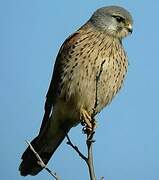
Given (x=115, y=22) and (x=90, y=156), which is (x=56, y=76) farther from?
(x=90, y=156)

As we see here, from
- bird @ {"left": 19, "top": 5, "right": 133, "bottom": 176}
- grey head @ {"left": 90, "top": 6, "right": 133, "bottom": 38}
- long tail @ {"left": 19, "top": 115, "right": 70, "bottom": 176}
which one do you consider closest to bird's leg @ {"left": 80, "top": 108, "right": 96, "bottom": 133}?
bird @ {"left": 19, "top": 5, "right": 133, "bottom": 176}

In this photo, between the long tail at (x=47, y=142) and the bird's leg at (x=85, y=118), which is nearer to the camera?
the bird's leg at (x=85, y=118)

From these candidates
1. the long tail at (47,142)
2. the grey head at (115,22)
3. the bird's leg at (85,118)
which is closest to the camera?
the bird's leg at (85,118)

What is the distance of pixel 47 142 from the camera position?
6707 mm

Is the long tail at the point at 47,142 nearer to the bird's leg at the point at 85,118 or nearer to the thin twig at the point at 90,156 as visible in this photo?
the bird's leg at the point at 85,118

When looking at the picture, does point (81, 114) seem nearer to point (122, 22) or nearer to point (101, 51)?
point (101, 51)

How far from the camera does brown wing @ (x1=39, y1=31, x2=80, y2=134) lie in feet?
20.2

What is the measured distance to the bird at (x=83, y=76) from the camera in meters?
5.94

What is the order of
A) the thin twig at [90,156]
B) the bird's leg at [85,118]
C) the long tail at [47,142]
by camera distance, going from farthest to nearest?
1. the long tail at [47,142]
2. the bird's leg at [85,118]
3. the thin twig at [90,156]

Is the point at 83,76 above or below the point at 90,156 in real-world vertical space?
above

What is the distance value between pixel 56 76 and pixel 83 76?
1.62 feet

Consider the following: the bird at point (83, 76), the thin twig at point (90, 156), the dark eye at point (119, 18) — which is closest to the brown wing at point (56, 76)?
the bird at point (83, 76)

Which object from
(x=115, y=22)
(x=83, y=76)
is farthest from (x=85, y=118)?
(x=115, y=22)

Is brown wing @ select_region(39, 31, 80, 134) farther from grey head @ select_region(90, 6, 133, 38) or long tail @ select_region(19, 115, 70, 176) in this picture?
grey head @ select_region(90, 6, 133, 38)
